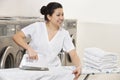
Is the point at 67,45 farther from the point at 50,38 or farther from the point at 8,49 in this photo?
the point at 8,49

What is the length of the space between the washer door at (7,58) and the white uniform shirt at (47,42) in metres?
0.45

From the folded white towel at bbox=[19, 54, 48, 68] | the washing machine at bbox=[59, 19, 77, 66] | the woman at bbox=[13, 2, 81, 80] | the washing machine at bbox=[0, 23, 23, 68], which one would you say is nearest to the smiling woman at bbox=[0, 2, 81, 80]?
the woman at bbox=[13, 2, 81, 80]

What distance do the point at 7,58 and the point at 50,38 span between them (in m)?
0.69

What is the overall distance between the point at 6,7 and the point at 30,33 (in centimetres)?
154

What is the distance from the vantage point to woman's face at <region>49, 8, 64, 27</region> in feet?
7.44

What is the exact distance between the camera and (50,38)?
7.32 feet

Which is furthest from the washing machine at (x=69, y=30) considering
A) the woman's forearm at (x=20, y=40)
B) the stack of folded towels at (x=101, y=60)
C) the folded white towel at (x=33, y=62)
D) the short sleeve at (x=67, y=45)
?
the folded white towel at (x=33, y=62)

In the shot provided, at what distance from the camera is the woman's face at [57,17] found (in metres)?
2.27

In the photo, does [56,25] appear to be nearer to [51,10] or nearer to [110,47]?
[51,10]

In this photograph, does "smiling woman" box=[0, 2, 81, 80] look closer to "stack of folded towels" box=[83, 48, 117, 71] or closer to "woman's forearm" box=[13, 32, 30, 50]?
"woman's forearm" box=[13, 32, 30, 50]

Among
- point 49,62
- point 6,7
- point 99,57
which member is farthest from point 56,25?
point 6,7

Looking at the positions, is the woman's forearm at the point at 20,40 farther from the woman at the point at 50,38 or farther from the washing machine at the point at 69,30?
the washing machine at the point at 69,30

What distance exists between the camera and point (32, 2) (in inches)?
166

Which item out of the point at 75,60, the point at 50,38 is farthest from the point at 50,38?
the point at 75,60
